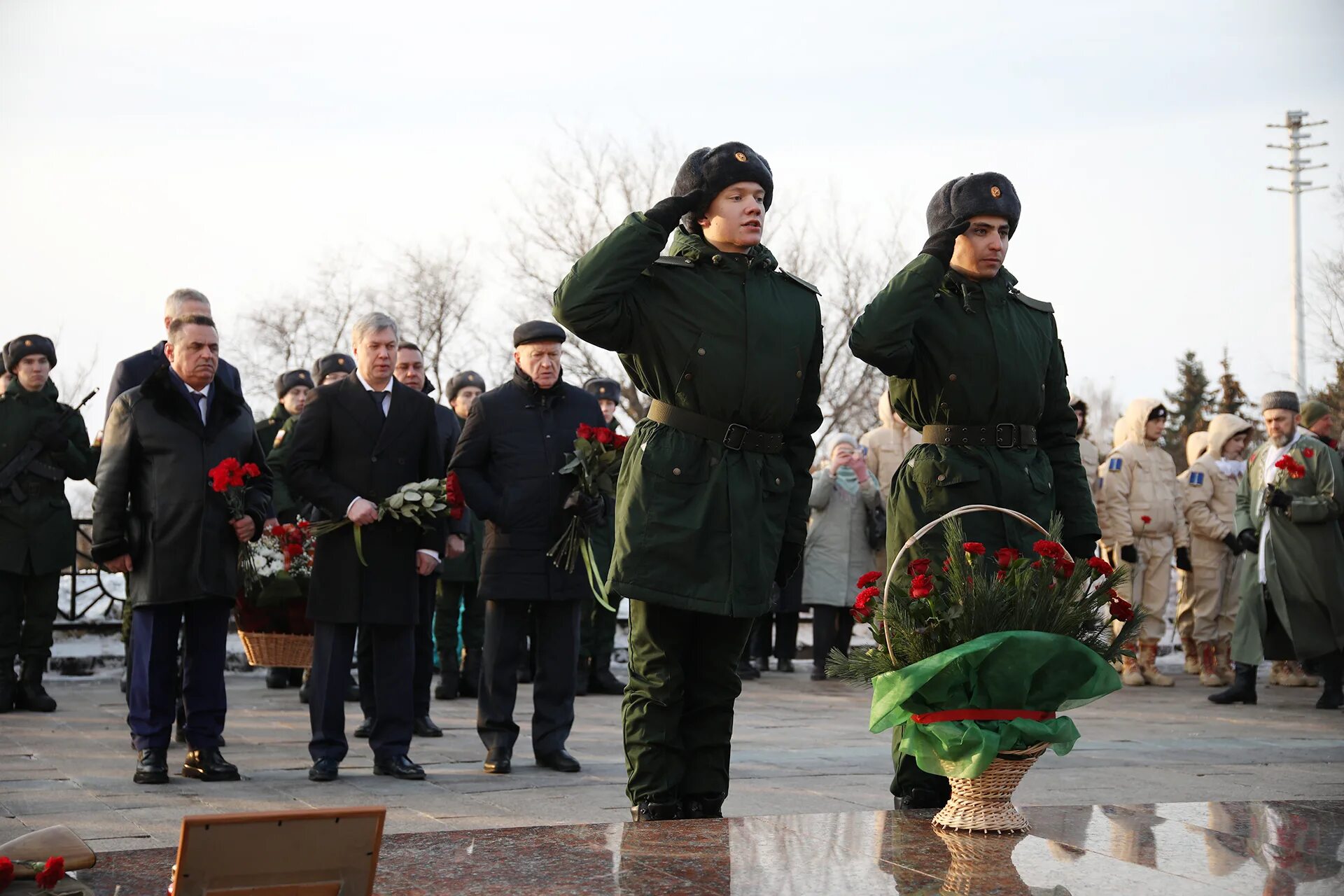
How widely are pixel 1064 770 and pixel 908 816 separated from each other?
10.8 ft

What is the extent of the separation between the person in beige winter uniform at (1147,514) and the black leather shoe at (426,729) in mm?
6249

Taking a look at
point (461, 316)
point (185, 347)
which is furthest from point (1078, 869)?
point (461, 316)

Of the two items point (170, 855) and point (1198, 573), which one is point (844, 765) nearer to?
point (170, 855)

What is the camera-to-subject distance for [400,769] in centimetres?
758

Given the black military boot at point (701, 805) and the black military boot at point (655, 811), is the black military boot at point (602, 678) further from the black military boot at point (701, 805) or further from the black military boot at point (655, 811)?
the black military boot at point (655, 811)

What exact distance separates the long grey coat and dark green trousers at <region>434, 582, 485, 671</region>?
3.34m

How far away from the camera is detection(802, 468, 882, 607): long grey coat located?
13.7 m

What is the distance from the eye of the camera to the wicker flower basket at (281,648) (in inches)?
347

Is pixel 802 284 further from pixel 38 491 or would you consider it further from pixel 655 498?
pixel 38 491

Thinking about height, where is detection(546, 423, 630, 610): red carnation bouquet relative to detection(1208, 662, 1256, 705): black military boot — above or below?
above

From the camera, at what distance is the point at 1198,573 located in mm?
13383

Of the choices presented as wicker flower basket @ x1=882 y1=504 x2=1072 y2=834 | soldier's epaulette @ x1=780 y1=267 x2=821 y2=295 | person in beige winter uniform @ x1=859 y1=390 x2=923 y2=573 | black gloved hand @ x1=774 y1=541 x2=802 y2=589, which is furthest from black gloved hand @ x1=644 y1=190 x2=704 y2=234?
person in beige winter uniform @ x1=859 y1=390 x2=923 y2=573

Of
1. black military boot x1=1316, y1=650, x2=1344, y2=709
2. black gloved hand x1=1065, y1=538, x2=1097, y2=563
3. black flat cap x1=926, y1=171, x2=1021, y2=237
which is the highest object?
black flat cap x1=926, y1=171, x2=1021, y2=237

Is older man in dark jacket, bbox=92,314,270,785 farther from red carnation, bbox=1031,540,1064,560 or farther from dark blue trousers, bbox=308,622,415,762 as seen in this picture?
red carnation, bbox=1031,540,1064,560
